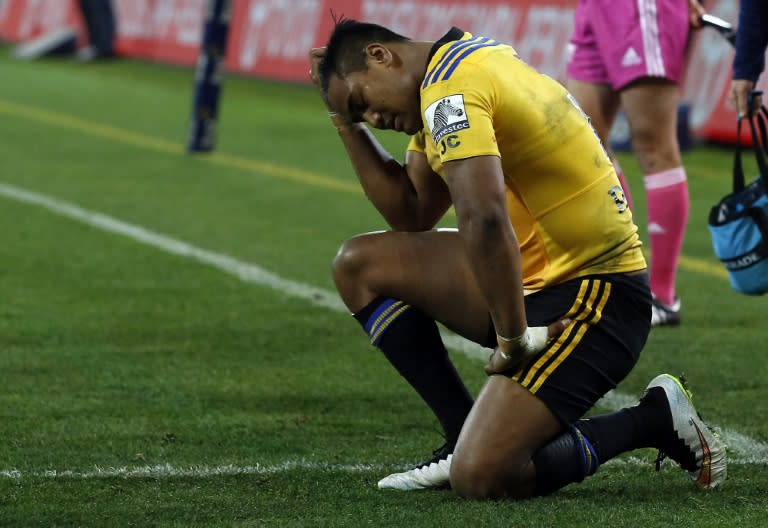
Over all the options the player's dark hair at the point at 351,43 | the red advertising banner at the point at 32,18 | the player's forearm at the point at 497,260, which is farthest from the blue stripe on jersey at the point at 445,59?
the red advertising banner at the point at 32,18

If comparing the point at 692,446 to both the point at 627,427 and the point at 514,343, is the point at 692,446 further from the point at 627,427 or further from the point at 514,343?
the point at 514,343

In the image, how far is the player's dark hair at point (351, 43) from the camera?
4039mm

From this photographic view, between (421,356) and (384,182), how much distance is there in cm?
58

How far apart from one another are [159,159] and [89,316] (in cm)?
660

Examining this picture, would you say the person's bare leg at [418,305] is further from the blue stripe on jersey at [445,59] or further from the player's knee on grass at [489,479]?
the blue stripe on jersey at [445,59]

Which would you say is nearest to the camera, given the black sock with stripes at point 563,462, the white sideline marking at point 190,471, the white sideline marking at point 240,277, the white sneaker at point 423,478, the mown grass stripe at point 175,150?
the black sock with stripes at point 563,462

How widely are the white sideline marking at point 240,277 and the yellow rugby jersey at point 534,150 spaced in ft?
2.36

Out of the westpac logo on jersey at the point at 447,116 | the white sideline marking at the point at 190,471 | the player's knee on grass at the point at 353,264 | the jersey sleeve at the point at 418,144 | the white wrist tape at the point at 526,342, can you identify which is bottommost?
the white sideline marking at the point at 190,471

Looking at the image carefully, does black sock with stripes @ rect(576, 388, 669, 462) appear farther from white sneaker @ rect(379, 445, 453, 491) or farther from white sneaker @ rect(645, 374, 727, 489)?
white sneaker @ rect(379, 445, 453, 491)

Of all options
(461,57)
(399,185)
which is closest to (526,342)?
A: (461,57)

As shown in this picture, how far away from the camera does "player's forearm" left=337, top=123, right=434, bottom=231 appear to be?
461 centimetres

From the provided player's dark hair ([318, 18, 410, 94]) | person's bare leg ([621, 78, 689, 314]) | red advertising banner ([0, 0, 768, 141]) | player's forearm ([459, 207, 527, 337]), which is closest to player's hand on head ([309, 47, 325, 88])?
player's dark hair ([318, 18, 410, 94])

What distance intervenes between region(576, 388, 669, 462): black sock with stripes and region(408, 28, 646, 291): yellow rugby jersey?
376 millimetres

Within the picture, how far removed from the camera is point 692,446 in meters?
4.21
